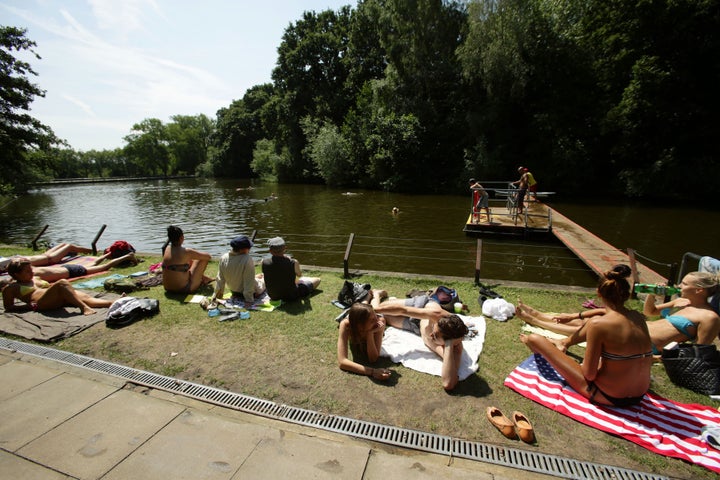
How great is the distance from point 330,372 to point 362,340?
1.88 feet

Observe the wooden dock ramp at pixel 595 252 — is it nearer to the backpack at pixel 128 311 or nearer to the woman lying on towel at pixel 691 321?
the woman lying on towel at pixel 691 321

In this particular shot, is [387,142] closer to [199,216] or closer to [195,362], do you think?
[199,216]

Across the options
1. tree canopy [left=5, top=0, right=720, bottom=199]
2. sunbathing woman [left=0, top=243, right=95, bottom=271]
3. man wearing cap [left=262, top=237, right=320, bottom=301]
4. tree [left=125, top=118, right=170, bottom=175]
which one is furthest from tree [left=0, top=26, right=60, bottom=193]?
tree [left=125, top=118, right=170, bottom=175]

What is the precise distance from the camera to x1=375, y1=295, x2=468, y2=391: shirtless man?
4114 mm

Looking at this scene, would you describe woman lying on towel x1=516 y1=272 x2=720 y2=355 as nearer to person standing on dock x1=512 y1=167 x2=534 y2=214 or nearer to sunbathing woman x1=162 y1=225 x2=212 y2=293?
sunbathing woman x1=162 y1=225 x2=212 y2=293

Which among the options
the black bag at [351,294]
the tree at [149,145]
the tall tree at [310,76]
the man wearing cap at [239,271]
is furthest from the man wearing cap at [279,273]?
the tree at [149,145]

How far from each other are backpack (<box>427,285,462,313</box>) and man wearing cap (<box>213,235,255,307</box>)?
3313 mm

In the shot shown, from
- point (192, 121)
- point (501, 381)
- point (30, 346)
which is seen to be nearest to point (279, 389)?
point (501, 381)

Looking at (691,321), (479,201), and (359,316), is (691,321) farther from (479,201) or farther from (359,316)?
(479,201)

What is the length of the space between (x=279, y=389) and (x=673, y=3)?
105ft

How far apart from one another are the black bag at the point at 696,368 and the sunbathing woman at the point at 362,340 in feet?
11.1

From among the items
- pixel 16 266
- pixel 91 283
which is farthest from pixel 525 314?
pixel 91 283

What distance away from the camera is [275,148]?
52.4 meters

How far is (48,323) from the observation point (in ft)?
18.4
